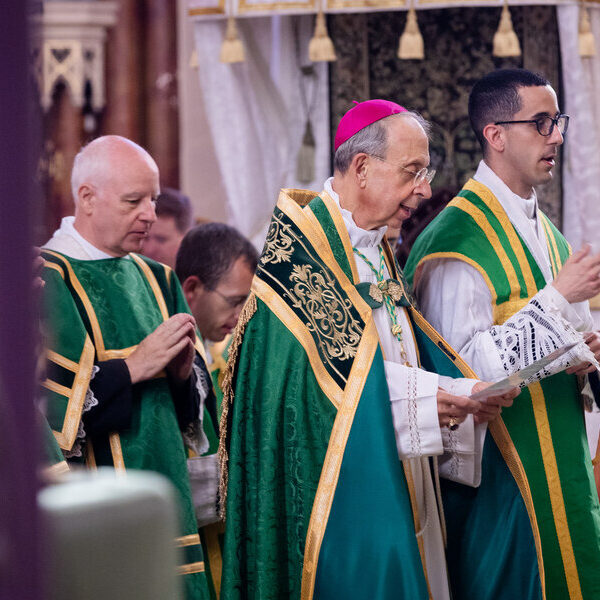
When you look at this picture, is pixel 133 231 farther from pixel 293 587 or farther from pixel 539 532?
pixel 539 532

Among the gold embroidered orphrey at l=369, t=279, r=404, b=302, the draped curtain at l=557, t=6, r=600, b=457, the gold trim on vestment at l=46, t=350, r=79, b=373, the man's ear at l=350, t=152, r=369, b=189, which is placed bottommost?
the gold trim on vestment at l=46, t=350, r=79, b=373

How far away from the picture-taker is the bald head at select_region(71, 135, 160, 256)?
126 inches

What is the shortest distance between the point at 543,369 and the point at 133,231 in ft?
4.37

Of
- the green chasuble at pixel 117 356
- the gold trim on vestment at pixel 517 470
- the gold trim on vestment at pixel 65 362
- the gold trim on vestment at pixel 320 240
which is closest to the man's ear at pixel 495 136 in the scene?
the gold trim on vestment at pixel 320 240

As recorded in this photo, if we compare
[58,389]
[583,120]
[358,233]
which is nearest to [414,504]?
[358,233]

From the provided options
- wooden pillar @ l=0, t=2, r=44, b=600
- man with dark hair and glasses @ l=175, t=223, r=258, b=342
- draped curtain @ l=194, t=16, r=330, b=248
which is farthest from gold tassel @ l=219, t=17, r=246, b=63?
wooden pillar @ l=0, t=2, r=44, b=600

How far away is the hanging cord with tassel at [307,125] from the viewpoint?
6695 mm

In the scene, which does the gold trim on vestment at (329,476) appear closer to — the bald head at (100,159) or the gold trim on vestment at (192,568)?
the gold trim on vestment at (192,568)

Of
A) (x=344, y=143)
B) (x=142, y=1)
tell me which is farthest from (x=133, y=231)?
(x=142, y=1)

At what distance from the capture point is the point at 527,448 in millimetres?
3377

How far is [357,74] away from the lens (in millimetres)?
6996

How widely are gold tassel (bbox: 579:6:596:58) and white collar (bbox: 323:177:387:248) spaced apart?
3.72m

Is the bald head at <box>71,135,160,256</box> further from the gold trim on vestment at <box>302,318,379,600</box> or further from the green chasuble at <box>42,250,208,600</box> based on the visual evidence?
the gold trim on vestment at <box>302,318,379,600</box>

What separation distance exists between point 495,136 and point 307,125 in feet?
10.9
